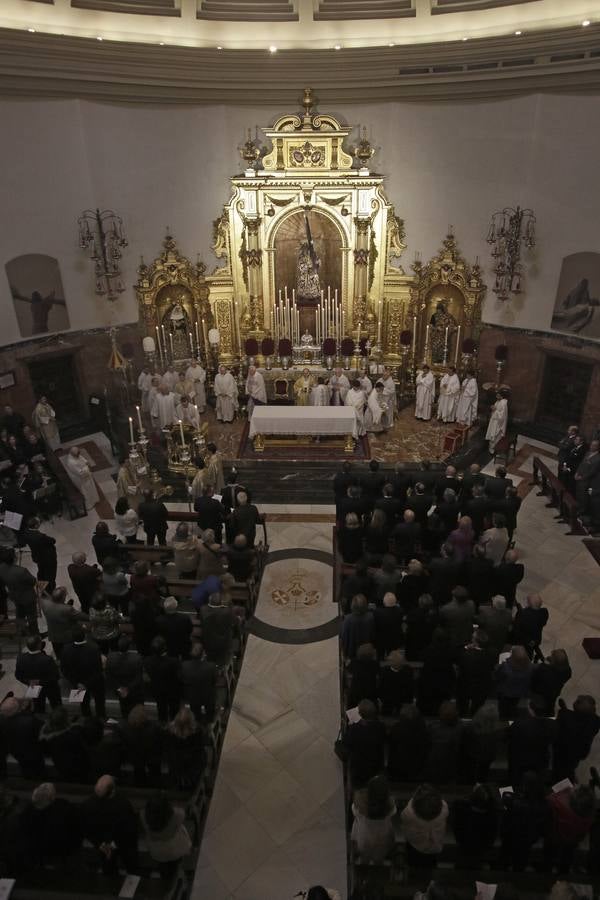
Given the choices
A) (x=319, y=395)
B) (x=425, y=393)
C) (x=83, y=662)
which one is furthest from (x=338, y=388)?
(x=83, y=662)

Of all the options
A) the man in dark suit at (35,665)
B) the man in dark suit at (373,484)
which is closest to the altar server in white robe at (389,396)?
the man in dark suit at (373,484)

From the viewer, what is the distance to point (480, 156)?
15.7m

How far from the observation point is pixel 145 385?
53.3 ft

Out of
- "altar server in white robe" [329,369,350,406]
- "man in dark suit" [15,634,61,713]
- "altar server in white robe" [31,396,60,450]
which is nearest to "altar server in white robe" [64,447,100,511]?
"altar server in white robe" [31,396,60,450]

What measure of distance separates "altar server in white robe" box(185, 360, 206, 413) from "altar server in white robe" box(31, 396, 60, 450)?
11.6 ft

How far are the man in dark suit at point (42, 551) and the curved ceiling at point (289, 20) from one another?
10712 millimetres

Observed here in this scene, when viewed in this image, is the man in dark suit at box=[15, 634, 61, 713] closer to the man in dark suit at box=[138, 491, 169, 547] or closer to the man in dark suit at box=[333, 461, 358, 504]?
the man in dark suit at box=[138, 491, 169, 547]

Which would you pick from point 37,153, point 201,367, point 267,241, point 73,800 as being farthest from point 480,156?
point 73,800

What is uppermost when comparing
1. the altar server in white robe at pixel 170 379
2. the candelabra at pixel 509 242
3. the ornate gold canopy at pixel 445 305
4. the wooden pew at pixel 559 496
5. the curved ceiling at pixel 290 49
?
the curved ceiling at pixel 290 49

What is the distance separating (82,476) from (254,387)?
5.16 m

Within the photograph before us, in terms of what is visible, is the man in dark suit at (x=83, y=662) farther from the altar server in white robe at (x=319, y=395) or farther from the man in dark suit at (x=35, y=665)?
the altar server in white robe at (x=319, y=395)

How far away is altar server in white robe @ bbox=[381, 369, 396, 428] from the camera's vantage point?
51.4 ft

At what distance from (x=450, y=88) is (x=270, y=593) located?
41.5 feet

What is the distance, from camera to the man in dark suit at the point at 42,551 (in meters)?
9.39
